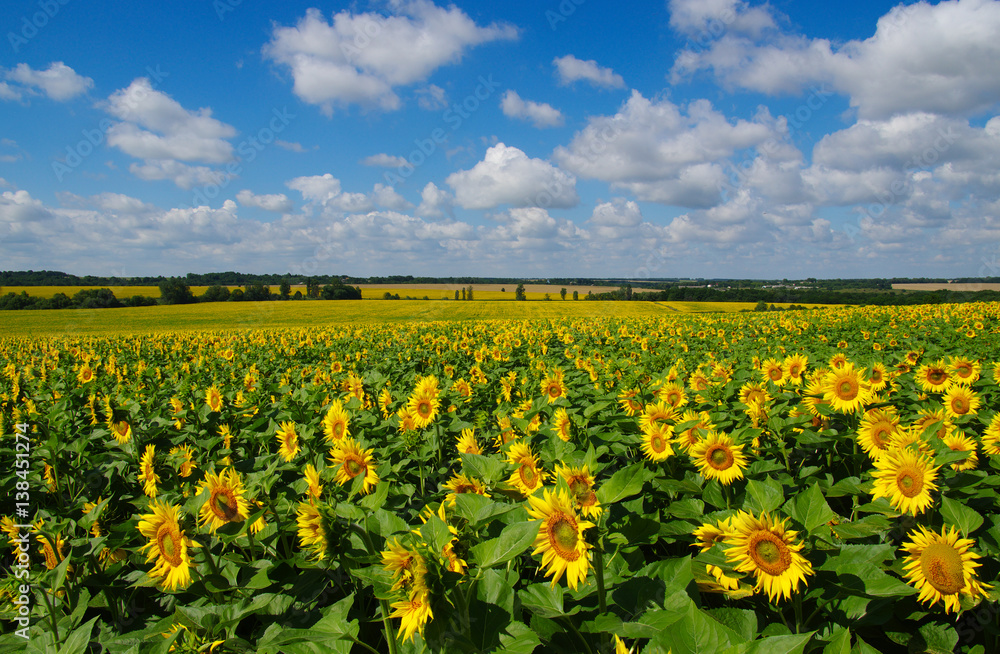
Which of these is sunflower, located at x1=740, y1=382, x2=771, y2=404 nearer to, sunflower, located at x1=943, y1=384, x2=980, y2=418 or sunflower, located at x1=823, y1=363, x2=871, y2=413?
Answer: sunflower, located at x1=823, y1=363, x2=871, y2=413

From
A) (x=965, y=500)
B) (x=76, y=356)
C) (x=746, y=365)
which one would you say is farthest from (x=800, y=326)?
(x=76, y=356)

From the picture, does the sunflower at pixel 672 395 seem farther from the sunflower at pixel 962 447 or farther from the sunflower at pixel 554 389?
the sunflower at pixel 962 447

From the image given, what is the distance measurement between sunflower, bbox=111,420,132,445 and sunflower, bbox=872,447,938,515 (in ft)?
15.8

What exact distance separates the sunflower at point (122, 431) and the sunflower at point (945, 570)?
15.6 feet

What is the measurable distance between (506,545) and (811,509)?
1.28 metres

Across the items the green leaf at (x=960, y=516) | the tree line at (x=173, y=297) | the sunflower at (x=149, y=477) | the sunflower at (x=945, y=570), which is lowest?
the sunflower at (x=149, y=477)

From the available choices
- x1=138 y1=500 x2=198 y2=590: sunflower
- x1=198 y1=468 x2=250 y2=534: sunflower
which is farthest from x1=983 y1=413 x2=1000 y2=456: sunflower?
x1=138 y1=500 x2=198 y2=590: sunflower

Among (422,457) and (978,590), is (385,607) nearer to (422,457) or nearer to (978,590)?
(422,457)

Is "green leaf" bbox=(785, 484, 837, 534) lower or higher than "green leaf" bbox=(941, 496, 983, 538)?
higher

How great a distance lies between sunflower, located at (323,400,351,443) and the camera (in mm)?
3469

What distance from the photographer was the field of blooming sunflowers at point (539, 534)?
1.45m

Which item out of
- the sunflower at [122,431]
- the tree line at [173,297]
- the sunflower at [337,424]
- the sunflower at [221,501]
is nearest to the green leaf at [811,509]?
the sunflower at [221,501]

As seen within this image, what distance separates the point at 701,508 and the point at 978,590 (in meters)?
0.96

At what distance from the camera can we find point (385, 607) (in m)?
1.41
